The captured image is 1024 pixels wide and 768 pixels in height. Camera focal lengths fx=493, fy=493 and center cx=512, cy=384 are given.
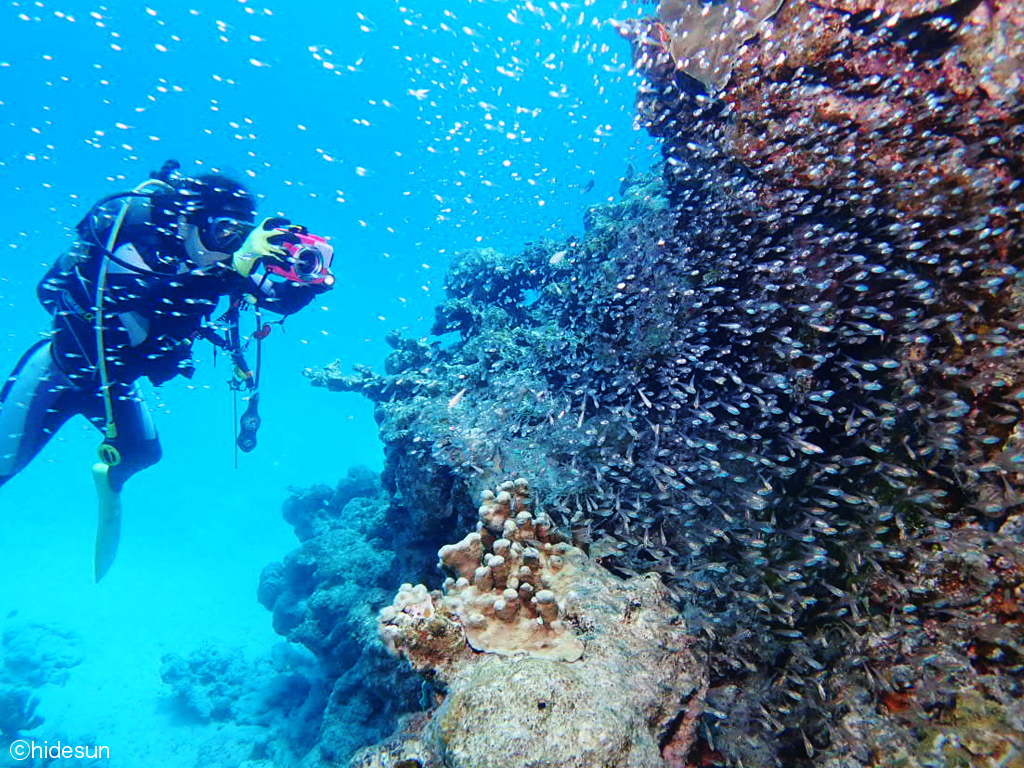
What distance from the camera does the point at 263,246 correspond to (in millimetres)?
5762

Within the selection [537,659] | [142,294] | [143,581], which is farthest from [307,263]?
[143,581]

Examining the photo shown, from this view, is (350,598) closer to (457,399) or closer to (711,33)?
(457,399)

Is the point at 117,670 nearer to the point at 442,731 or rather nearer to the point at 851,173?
the point at 442,731

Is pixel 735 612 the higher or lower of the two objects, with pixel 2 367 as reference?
lower

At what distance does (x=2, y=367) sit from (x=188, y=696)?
73.6 m

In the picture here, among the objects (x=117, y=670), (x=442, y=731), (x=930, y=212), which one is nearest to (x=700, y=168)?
(x=930, y=212)

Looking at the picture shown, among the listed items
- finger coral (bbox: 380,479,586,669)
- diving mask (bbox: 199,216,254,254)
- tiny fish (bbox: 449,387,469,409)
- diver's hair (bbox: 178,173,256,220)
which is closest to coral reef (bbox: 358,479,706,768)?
finger coral (bbox: 380,479,586,669)

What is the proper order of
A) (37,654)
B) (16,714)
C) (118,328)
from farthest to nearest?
(37,654)
(16,714)
(118,328)

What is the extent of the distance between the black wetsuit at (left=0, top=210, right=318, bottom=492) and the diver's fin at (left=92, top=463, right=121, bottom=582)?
185 mm

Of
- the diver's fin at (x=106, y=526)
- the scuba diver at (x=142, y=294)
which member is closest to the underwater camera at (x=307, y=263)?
the scuba diver at (x=142, y=294)

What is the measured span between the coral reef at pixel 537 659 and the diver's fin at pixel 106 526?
5987 millimetres

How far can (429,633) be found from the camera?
10.6ft

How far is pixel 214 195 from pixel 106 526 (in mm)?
5049

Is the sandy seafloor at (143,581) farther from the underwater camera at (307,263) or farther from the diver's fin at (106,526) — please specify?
the underwater camera at (307,263)
